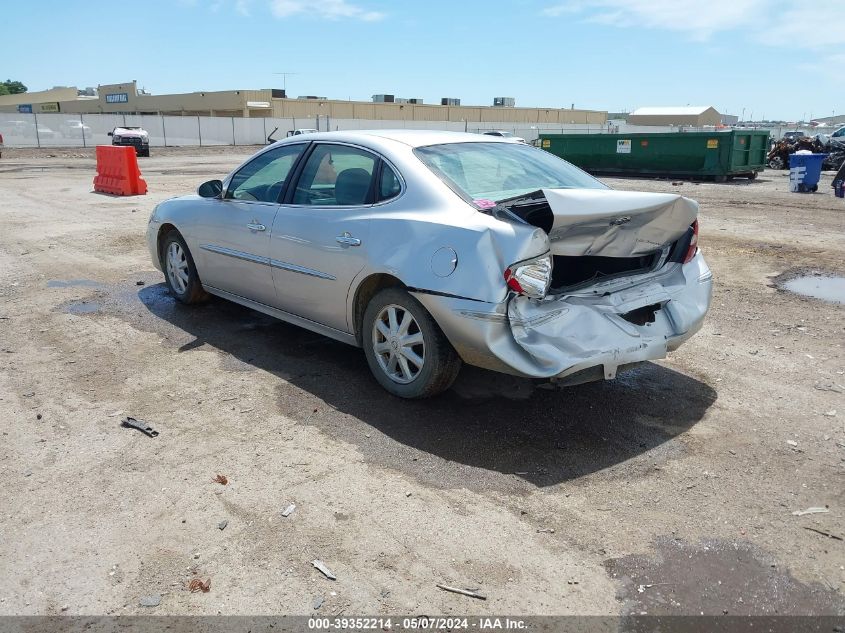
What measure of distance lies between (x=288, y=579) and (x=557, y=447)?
175 cm

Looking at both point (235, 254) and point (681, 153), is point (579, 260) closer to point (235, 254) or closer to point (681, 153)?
point (235, 254)

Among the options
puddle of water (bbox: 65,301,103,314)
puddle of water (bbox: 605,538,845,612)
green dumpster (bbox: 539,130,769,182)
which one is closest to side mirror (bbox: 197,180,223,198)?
puddle of water (bbox: 65,301,103,314)

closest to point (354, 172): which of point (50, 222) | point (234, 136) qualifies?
point (50, 222)

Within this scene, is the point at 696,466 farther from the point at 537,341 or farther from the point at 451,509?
the point at 451,509

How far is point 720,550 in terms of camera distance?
9.81 ft

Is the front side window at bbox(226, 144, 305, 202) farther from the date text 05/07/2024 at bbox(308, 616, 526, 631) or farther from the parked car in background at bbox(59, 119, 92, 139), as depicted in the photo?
the parked car in background at bbox(59, 119, 92, 139)

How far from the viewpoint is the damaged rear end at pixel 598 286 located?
12.4 feet

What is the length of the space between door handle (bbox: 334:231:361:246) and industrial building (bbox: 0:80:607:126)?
199 ft

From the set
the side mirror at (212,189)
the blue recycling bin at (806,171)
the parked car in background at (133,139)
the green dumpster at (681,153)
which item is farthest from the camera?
the parked car in background at (133,139)

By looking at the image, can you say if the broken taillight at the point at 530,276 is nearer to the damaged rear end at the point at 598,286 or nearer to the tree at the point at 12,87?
the damaged rear end at the point at 598,286

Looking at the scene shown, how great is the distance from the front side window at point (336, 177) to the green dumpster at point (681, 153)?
63.9 ft

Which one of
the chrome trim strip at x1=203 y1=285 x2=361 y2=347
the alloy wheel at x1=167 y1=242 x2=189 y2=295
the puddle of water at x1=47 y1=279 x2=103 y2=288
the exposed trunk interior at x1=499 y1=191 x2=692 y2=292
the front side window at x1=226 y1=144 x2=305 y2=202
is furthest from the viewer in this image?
the puddle of water at x1=47 y1=279 x2=103 y2=288

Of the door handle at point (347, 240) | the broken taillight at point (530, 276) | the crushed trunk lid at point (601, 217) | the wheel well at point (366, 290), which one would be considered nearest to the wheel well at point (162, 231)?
the door handle at point (347, 240)

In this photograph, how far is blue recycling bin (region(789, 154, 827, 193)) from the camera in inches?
719
